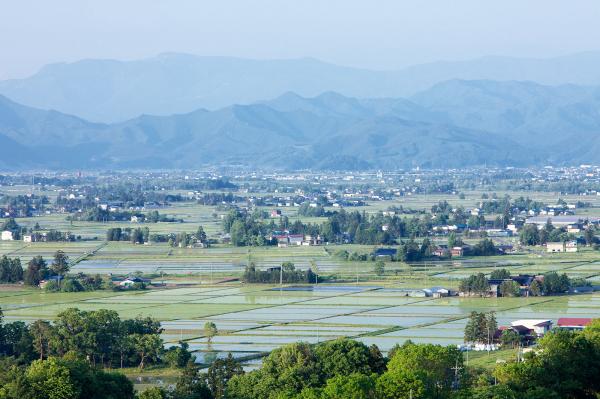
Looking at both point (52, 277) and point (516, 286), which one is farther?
point (52, 277)

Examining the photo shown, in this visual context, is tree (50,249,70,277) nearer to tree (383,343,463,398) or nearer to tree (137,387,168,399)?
tree (383,343,463,398)

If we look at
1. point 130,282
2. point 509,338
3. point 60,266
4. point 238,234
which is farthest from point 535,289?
point 238,234

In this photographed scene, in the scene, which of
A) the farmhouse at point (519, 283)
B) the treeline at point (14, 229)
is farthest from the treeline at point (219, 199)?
the farmhouse at point (519, 283)

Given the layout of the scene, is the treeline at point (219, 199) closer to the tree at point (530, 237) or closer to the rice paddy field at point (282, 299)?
the rice paddy field at point (282, 299)

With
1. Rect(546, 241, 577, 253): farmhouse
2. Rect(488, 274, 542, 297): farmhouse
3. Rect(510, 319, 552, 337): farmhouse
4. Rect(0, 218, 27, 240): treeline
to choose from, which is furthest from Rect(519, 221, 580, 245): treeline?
Rect(510, 319, 552, 337): farmhouse

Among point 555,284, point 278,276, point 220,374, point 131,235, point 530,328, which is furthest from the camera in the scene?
point 131,235

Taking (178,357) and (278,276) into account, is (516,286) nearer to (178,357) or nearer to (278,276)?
(278,276)
